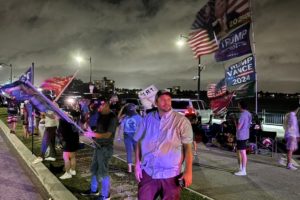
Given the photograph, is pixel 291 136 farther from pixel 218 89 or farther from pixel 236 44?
pixel 218 89

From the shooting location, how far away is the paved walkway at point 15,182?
711 centimetres

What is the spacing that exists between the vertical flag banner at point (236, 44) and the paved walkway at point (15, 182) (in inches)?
299

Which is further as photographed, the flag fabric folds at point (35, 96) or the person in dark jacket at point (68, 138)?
the person in dark jacket at point (68, 138)

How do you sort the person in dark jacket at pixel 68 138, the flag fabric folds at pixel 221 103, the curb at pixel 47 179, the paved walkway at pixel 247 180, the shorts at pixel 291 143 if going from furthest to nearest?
the flag fabric folds at pixel 221 103 < the shorts at pixel 291 143 < the person in dark jacket at pixel 68 138 < the paved walkway at pixel 247 180 < the curb at pixel 47 179

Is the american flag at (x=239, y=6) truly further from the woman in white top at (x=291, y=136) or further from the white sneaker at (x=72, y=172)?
the white sneaker at (x=72, y=172)

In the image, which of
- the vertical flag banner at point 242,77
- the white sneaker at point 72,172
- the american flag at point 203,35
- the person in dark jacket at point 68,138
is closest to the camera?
the person in dark jacket at point 68,138

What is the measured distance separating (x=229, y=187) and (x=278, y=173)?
7.08 feet

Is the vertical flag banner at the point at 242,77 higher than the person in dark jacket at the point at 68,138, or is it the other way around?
the vertical flag banner at the point at 242,77

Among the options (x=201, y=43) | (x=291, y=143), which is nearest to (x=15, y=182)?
(x=291, y=143)

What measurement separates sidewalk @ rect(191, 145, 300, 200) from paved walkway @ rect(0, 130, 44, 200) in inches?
126

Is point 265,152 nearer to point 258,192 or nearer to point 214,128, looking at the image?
point 214,128

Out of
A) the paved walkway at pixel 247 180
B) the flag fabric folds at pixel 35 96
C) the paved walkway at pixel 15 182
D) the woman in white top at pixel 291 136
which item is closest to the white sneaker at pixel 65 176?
the paved walkway at pixel 15 182

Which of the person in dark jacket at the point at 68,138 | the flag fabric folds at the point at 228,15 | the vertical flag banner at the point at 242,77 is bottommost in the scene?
the person in dark jacket at the point at 68,138

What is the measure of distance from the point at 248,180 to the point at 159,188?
15.1ft
